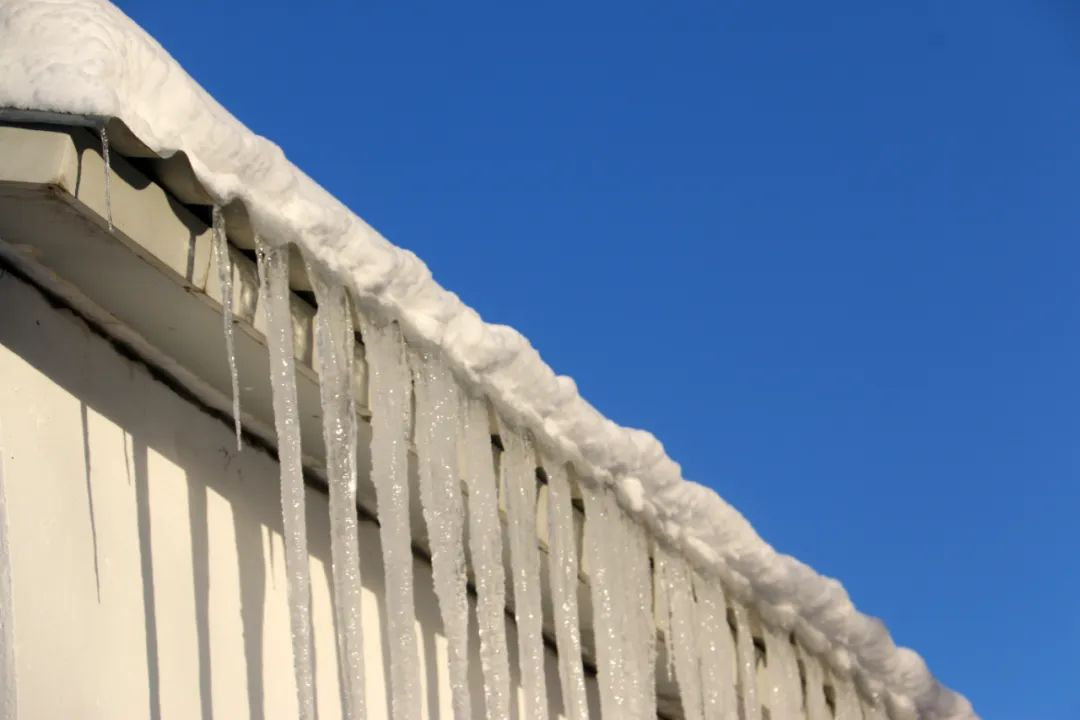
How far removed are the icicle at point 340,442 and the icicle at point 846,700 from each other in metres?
1.52

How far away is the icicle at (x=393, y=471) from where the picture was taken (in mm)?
2438

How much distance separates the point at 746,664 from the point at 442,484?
1032 millimetres

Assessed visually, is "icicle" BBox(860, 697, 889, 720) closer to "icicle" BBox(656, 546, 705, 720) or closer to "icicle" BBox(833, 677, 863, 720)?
"icicle" BBox(833, 677, 863, 720)

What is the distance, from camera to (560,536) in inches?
112

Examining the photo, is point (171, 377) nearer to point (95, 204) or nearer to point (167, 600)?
point (167, 600)

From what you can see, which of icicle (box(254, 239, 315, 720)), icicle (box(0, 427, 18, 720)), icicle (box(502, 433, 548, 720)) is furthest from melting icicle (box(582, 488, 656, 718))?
icicle (box(0, 427, 18, 720))

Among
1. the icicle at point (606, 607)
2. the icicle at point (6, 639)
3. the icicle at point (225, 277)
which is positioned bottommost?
the icicle at point (6, 639)

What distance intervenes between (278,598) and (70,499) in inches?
18.1

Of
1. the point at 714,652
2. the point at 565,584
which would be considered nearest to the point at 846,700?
the point at 714,652

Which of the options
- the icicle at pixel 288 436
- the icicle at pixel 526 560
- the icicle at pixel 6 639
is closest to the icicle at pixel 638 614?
the icicle at pixel 526 560

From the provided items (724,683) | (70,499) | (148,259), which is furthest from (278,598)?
(724,683)

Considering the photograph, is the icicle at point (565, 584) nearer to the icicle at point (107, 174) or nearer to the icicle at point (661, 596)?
the icicle at point (661, 596)

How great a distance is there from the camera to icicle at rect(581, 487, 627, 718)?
292 cm

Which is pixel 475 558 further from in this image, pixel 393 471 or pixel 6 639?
→ pixel 6 639
